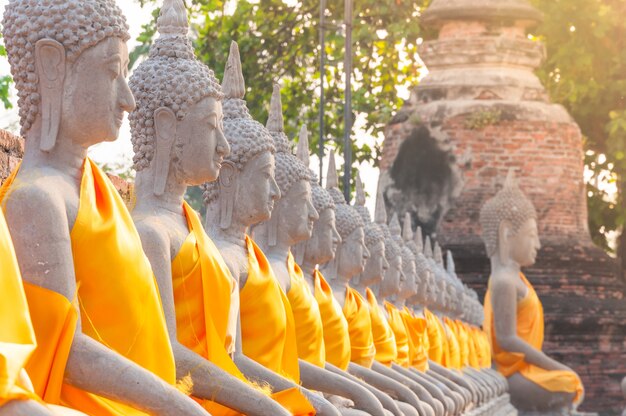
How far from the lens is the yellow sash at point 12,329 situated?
346 cm

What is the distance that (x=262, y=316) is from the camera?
6016mm

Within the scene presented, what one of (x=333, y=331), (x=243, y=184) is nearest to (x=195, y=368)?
(x=243, y=184)

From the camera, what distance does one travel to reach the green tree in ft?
73.7

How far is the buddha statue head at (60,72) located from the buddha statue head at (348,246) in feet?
15.7

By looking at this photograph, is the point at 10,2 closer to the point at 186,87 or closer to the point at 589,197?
the point at 186,87

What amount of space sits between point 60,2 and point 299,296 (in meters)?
2.93

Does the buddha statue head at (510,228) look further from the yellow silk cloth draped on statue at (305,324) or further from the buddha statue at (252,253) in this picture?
the buddha statue at (252,253)

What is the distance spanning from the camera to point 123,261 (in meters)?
4.24

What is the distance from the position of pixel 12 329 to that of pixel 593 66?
66.9ft

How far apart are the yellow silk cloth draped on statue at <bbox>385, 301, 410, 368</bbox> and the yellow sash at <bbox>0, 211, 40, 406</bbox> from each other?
6.91 m

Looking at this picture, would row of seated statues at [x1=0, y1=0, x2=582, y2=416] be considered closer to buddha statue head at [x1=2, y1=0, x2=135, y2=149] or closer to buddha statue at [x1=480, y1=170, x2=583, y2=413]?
buddha statue head at [x1=2, y1=0, x2=135, y2=149]

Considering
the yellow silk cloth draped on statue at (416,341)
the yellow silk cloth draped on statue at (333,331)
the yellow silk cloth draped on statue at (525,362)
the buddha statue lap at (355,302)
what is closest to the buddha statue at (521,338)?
the yellow silk cloth draped on statue at (525,362)

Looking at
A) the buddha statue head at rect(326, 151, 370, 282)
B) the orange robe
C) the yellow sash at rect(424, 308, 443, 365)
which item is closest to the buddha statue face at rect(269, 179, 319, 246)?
the orange robe

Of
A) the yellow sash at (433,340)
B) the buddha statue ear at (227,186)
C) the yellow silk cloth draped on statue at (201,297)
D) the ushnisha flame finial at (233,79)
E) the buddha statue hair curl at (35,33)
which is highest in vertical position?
the ushnisha flame finial at (233,79)
